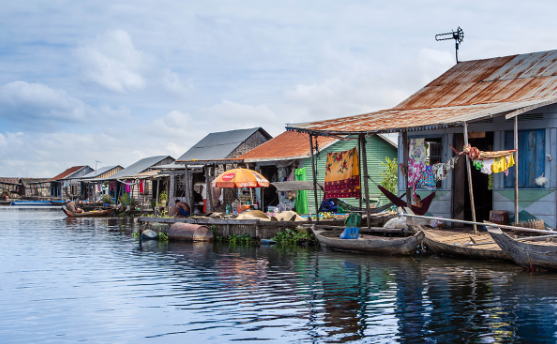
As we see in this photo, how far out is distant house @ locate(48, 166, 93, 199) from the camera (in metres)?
65.1

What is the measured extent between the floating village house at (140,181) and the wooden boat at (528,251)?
2711cm

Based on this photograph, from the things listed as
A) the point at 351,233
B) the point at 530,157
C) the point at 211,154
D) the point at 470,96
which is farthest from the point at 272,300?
Result: the point at 211,154

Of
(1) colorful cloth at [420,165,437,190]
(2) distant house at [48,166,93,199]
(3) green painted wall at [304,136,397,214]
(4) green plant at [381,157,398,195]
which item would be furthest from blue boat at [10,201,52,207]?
(1) colorful cloth at [420,165,437,190]

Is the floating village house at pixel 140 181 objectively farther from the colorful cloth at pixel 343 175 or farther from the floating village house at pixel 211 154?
the colorful cloth at pixel 343 175

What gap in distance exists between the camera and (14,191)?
80125 millimetres

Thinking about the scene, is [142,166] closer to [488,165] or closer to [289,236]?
[289,236]

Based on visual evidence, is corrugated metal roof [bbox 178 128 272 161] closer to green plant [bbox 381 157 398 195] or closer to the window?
green plant [bbox 381 157 398 195]

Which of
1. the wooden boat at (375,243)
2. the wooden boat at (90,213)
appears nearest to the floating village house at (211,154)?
the wooden boat at (90,213)

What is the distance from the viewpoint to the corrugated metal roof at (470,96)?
615 inches

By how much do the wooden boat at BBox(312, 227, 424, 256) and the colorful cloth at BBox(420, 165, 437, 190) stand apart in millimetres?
2674

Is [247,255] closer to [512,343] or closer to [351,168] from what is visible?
[351,168]

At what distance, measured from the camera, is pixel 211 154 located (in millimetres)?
37281

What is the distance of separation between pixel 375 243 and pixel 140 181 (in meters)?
26.8

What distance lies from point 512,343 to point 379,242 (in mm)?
8492
